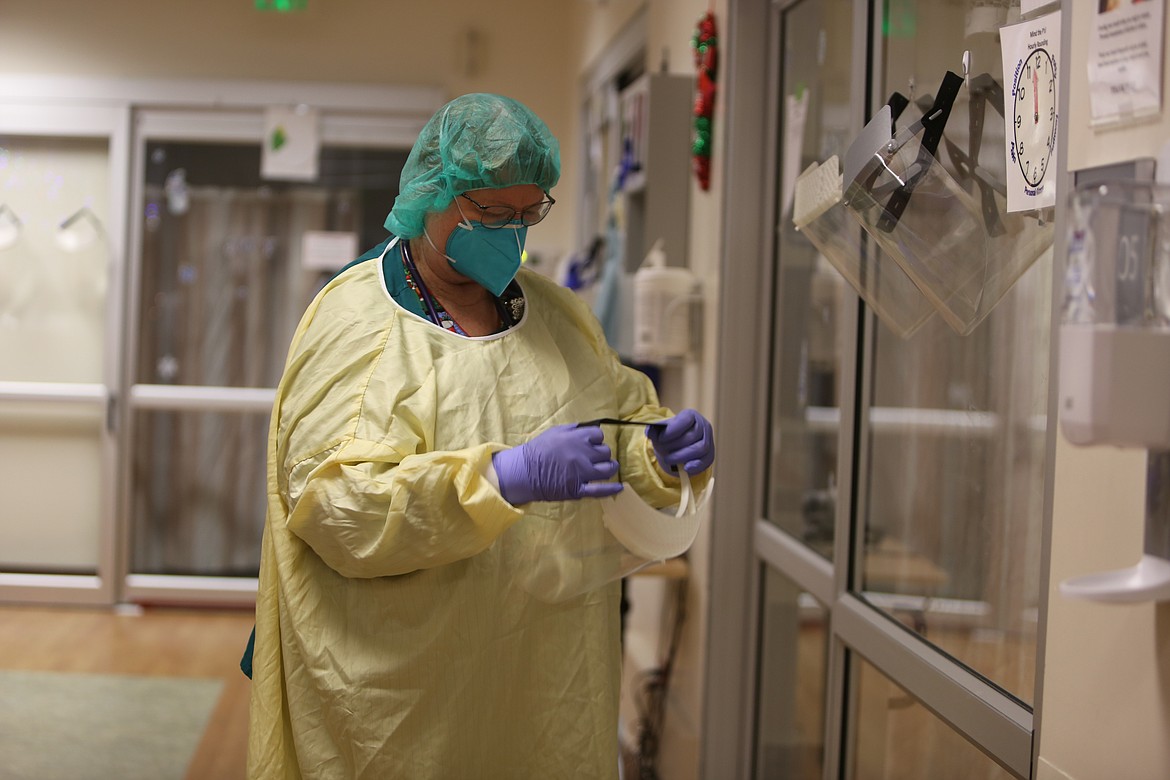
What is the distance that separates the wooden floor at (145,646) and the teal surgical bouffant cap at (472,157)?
2.29m

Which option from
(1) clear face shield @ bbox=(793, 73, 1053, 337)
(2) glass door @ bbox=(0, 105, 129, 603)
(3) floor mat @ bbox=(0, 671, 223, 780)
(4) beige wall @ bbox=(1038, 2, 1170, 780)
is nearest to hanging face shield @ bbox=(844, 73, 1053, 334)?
(1) clear face shield @ bbox=(793, 73, 1053, 337)

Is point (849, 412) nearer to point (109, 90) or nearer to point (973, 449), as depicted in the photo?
point (973, 449)

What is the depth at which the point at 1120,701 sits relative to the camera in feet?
3.28

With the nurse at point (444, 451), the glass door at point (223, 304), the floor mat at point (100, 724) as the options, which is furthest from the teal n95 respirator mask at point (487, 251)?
the glass door at point (223, 304)

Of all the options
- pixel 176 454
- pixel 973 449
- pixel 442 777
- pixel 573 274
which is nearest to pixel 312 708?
pixel 442 777

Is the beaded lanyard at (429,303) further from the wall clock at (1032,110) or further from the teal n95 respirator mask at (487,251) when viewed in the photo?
the wall clock at (1032,110)

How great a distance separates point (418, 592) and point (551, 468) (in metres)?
0.29

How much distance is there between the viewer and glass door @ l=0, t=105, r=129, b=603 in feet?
14.9

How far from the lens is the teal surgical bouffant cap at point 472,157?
55.2 inches

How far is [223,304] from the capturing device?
468 cm

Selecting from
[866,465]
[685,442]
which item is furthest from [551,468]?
[866,465]

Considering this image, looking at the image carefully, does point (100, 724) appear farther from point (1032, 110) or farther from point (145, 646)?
point (1032, 110)

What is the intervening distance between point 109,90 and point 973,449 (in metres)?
4.06

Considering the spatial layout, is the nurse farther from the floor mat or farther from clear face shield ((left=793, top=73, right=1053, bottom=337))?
the floor mat
